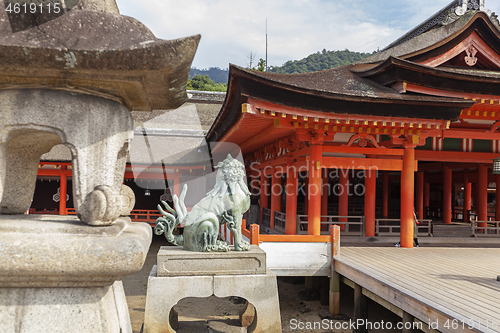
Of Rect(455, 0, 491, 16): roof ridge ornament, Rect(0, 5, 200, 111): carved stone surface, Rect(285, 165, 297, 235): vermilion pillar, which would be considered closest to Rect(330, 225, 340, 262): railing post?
Rect(285, 165, 297, 235): vermilion pillar

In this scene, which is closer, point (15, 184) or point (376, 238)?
point (15, 184)

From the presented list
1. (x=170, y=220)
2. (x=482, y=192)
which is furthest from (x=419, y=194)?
(x=170, y=220)

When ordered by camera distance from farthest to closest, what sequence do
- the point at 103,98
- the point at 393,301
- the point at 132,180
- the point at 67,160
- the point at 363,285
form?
the point at 132,180, the point at 67,160, the point at 363,285, the point at 393,301, the point at 103,98

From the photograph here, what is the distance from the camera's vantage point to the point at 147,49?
2270 mm

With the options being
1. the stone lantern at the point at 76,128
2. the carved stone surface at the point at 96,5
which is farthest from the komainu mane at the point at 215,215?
the carved stone surface at the point at 96,5

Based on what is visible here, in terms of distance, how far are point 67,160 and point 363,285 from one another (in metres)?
11.9

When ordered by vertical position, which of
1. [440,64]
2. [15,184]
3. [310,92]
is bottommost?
[15,184]

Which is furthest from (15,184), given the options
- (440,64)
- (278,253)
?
(440,64)

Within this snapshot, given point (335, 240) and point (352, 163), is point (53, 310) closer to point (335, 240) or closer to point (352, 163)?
point (335, 240)

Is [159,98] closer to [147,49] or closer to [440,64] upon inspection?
[147,49]

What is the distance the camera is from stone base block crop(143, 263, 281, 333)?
184 inches

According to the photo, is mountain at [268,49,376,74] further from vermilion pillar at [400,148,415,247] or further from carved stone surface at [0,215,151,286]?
carved stone surface at [0,215,151,286]

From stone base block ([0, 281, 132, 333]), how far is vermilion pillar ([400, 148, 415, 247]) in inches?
320

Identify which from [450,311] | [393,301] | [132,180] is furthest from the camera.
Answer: [132,180]
